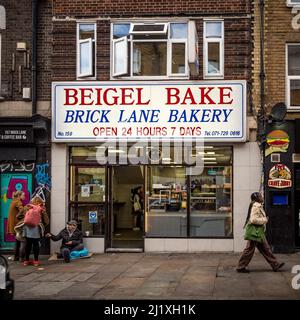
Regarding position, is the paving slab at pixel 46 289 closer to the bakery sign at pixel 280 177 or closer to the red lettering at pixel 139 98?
the red lettering at pixel 139 98

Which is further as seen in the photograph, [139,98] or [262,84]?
[139,98]

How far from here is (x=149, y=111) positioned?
50.9 feet

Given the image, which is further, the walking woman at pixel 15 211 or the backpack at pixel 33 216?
the walking woman at pixel 15 211

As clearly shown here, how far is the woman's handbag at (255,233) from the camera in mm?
12328

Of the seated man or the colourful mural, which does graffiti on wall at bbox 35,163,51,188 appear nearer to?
the colourful mural

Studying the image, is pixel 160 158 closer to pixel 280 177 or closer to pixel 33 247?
pixel 280 177

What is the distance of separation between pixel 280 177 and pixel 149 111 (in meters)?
3.84

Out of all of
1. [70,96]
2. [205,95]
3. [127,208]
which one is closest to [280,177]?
[205,95]

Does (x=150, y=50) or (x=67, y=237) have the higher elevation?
(x=150, y=50)

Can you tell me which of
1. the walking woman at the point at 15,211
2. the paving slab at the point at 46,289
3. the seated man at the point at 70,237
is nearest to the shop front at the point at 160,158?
the seated man at the point at 70,237

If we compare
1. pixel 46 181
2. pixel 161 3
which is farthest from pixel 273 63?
pixel 46 181

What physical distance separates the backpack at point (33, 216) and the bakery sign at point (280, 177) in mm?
5922

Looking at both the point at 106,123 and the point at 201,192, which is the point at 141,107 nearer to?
the point at 106,123

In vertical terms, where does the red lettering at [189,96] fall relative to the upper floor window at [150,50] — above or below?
below
